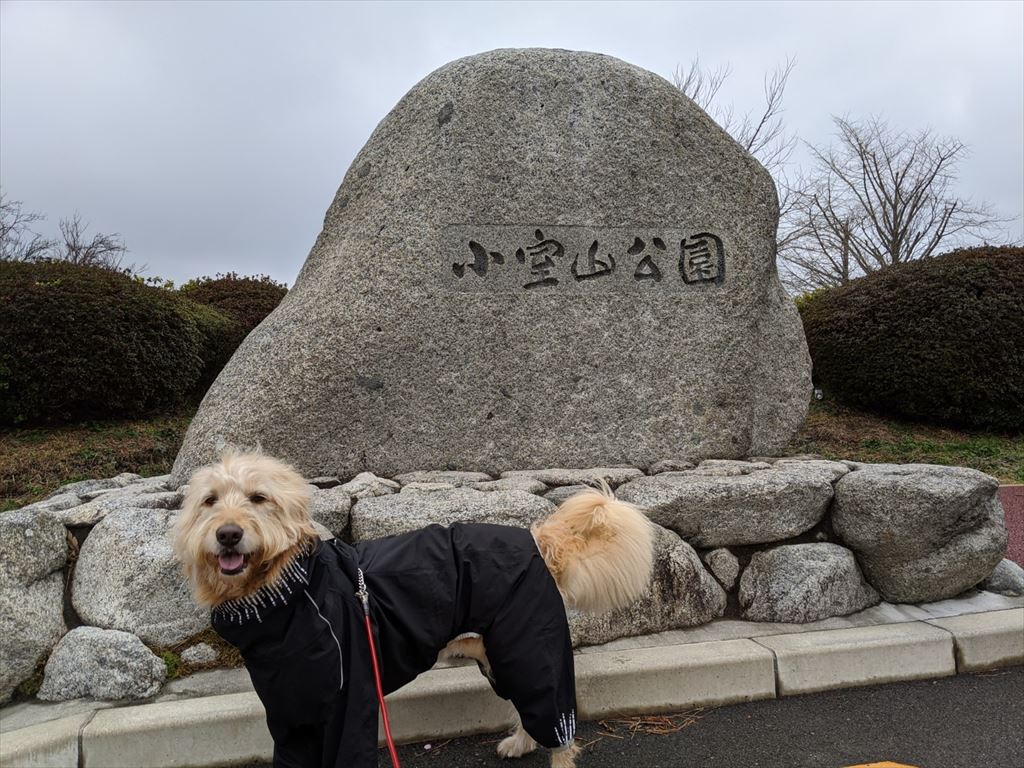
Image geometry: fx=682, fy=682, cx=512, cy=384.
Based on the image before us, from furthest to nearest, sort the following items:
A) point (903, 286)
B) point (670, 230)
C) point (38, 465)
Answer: point (903, 286) < point (38, 465) < point (670, 230)

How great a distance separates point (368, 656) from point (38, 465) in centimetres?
560

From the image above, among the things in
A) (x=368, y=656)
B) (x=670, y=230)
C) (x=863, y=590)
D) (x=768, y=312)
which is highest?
(x=670, y=230)

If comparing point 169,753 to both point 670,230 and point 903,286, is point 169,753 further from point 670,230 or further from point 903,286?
point 903,286

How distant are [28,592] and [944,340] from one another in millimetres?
8047

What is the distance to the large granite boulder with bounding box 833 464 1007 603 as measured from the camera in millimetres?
3432

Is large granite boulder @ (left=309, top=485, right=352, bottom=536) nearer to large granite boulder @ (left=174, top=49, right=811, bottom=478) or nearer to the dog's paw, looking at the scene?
large granite boulder @ (left=174, top=49, right=811, bottom=478)

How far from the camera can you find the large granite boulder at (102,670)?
279 cm

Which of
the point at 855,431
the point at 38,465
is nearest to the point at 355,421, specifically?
the point at 38,465

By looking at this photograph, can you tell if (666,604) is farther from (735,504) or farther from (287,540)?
(287,540)

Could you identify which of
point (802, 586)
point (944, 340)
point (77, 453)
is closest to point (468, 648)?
point (802, 586)

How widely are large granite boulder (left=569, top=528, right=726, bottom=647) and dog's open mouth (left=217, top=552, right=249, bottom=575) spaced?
66.5 inches

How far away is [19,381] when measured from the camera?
6.62 meters

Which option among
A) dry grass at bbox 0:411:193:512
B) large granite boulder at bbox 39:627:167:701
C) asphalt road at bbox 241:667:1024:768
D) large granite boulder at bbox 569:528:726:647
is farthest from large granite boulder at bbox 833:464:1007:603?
dry grass at bbox 0:411:193:512

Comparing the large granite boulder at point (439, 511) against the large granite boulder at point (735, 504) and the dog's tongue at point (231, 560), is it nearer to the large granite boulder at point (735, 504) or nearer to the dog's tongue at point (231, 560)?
the large granite boulder at point (735, 504)
